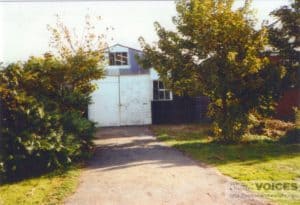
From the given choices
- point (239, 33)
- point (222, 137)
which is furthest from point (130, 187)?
point (239, 33)

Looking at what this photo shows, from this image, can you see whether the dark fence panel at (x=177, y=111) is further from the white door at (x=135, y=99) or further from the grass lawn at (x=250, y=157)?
the grass lawn at (x=250, y=157)

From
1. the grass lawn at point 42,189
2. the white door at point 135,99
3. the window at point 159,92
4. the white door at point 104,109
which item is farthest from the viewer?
the window at point 159,92

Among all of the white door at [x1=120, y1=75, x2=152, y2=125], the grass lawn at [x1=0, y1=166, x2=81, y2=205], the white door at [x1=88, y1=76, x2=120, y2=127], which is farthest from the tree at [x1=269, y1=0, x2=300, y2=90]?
the white door at [x1=88, y1=76, x2=120, y2=127]

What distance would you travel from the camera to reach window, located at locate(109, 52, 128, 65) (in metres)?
23.4

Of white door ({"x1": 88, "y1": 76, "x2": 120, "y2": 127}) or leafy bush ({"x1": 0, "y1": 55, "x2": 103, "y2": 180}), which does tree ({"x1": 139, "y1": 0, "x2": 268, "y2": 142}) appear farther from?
white door ({"x1": 88, "y1": 76, "x2": 120, "y2": 127})

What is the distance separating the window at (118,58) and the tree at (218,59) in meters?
9.47

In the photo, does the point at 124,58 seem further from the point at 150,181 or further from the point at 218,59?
the point at 150,181

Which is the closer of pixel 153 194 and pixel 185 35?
pixel 153 194

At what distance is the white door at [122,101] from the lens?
22.0m

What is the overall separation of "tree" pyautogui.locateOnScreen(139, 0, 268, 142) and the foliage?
3887 mm

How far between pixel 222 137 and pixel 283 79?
3363mm

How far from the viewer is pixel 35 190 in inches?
335

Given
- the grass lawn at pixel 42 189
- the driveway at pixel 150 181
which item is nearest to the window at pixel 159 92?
the driveway at pixel 150 181

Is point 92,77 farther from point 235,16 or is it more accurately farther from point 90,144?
point 235,16
